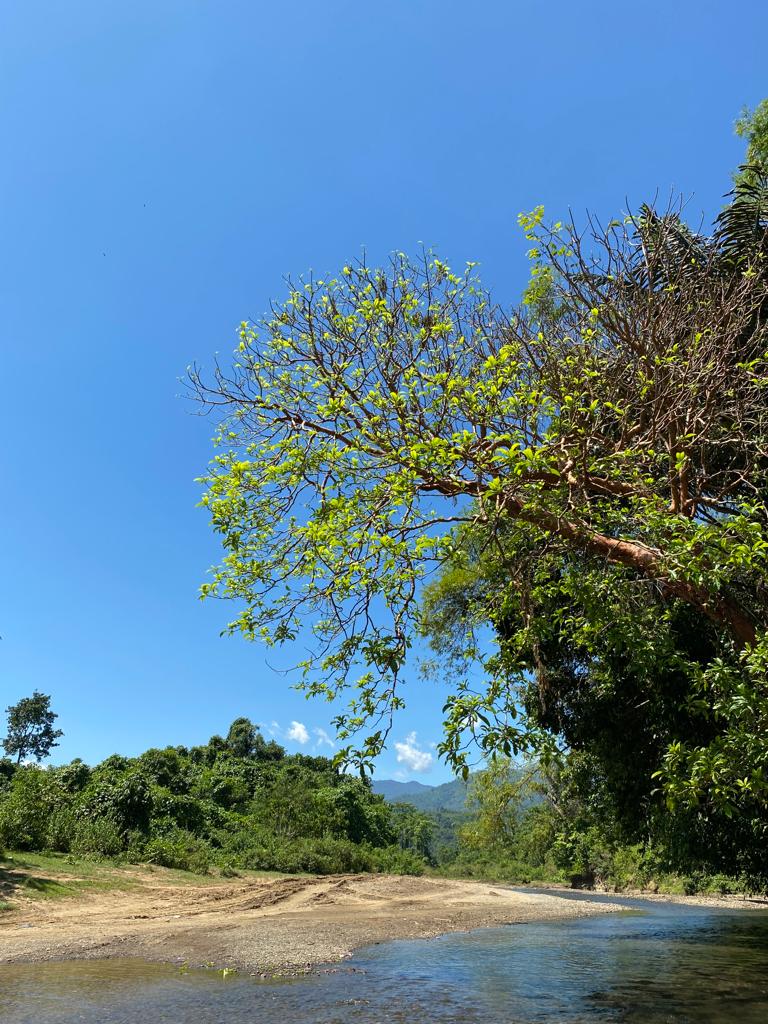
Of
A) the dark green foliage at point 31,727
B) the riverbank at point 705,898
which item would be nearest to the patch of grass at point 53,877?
the riverbank at point 705,898

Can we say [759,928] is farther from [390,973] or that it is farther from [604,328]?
[604,328]

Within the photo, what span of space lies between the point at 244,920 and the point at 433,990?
321 inches

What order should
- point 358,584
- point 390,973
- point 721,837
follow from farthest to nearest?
point 721,837, point 390,973, point 358,584

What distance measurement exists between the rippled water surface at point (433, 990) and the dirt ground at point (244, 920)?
1.08 m

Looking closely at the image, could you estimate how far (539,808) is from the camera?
4072 centimetres

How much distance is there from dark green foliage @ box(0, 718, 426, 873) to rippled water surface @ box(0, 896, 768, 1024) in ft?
34.3

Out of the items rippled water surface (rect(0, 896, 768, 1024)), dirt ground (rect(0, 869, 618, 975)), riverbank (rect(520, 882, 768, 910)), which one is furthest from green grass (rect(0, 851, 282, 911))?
riverbank (rect(520, 882, 768, 910))

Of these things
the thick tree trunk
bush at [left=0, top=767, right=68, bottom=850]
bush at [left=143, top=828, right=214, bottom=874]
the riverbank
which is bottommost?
the riverbank

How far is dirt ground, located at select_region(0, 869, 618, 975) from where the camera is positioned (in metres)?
11.2

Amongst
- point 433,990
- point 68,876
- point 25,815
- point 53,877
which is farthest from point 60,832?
point 433,990

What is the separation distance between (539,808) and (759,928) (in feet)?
74.1

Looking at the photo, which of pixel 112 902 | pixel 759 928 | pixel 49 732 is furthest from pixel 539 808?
pixel 49 732

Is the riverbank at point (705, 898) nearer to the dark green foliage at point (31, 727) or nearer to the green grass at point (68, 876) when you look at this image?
the green grass at point (68, 876)

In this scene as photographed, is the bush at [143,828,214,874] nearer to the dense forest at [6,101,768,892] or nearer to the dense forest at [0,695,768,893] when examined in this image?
the dense forest at [0,695,768,893]
